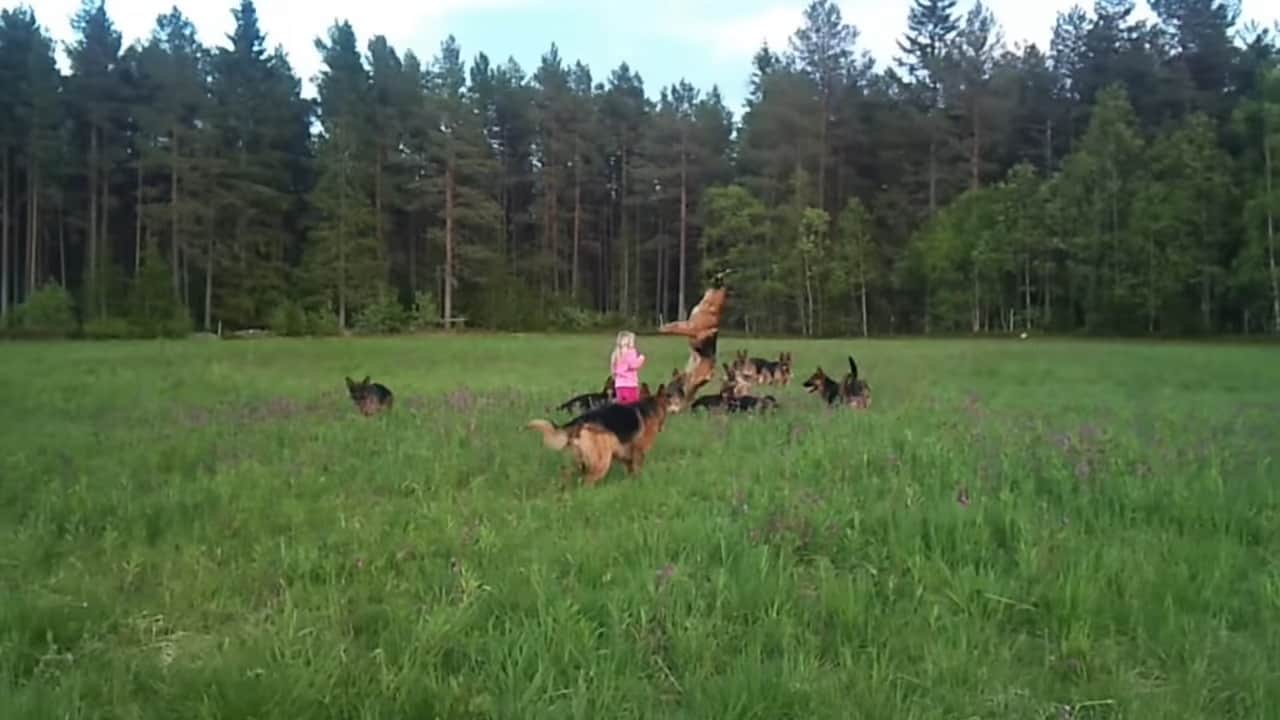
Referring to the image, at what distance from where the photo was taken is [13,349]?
28656mm

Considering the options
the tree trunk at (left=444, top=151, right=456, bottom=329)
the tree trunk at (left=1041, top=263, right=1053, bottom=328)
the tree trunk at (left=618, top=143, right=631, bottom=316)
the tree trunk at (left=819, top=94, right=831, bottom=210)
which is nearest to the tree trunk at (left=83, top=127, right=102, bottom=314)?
the tree trunk at (left=444, top=151, right=456, bottom=329)

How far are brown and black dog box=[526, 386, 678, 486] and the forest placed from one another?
1584 inches

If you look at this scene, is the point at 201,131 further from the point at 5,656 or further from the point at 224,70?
the point at 5,656

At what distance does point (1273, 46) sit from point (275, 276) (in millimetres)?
61671

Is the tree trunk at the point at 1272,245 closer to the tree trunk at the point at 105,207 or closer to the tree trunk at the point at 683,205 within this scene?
the tree trunk at the point at 683,205

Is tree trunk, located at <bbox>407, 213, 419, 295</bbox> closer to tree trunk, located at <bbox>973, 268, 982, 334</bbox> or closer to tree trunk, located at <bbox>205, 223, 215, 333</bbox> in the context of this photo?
tree trunk, located at <bbox>205, 223, 215, 333</bbox>

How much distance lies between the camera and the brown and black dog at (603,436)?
24.6 feet

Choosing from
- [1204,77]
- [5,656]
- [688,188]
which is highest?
[1204,77]

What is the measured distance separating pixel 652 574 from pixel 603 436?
305cm

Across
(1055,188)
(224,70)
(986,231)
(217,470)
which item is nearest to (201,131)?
(224,70)

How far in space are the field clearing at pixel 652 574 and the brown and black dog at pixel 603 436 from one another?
25 centimetres

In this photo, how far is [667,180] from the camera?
6656 cm

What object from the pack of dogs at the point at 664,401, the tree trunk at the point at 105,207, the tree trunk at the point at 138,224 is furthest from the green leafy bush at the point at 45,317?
the pack of dogs at the point at 664,401

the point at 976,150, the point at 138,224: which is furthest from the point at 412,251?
the point at 976,150
